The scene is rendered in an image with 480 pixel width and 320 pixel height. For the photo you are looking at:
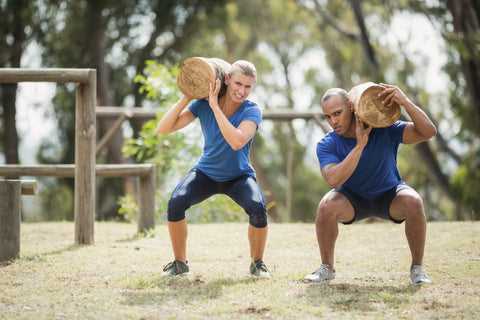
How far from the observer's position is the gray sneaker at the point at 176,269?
17.9 ft

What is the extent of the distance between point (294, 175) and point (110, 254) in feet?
79.9

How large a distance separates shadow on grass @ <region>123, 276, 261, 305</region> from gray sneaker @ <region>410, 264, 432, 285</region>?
107cm

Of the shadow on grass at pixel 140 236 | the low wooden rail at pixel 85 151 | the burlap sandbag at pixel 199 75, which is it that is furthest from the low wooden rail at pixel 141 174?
the burlap sandbag at pixel 199 75

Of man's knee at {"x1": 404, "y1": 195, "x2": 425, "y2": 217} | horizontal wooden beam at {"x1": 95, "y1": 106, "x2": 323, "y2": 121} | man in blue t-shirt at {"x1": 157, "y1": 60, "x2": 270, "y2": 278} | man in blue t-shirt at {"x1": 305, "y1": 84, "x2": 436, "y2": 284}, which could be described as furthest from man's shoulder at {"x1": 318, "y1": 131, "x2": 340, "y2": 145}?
horizontal wooden beam at {"x1": 95, "y1": 106, "x2": 323, "y2": 121}

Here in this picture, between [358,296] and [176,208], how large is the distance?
145 cm

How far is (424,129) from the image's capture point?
16.4 feet

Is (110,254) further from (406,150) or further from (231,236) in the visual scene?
(406,150)

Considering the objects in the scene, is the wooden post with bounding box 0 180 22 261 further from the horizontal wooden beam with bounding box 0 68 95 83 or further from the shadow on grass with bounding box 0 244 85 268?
the horizontal wooden beam with bounding box 0 68 95 83

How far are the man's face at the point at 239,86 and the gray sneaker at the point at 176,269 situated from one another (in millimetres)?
1242

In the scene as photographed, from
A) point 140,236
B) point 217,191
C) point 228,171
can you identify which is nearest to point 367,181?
point 228,171

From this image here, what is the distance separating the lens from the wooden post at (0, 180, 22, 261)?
6.18 metres

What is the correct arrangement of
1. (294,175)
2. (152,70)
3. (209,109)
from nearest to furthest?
(209,109) < (152,70) < (294,175)

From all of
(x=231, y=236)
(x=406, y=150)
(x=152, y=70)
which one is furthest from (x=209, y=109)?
(x=406, y=150)

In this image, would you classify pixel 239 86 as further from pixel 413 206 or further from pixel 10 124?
pixel 10 124
